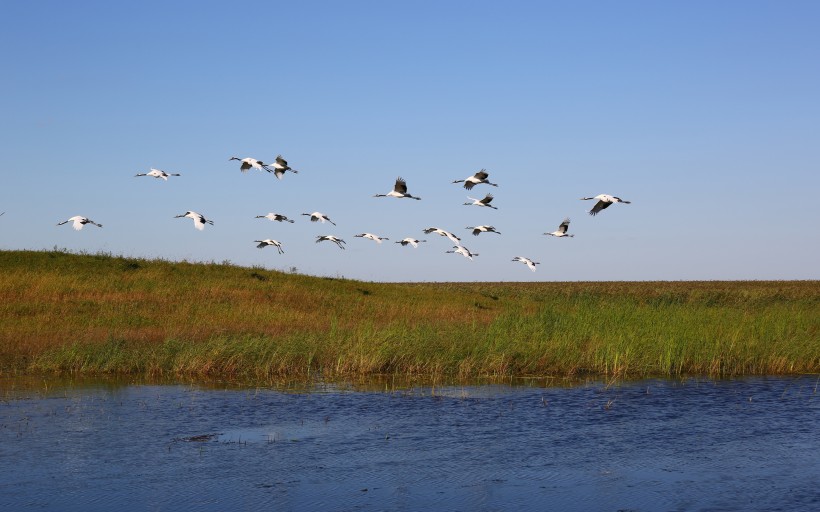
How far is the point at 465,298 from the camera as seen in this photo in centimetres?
4356

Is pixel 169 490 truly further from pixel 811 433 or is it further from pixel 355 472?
pixel 811 433

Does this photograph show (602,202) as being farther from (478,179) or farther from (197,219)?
(197,219)

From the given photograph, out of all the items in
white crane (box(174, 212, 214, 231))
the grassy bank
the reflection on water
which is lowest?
the reflection on water

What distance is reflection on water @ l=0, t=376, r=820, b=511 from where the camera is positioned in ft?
33.2

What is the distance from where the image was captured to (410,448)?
1275 cm

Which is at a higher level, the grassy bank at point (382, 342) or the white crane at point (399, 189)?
the white crane at point (399, 189)

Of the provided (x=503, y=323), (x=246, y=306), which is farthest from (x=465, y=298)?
(x=503, y=323)

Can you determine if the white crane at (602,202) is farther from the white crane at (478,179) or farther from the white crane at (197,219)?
the white crane at (197,219)

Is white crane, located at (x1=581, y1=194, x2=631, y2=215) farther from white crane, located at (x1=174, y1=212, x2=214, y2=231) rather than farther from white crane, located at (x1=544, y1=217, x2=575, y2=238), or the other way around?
white crane, located at (x1=174, y1=212, x2=214, y2=231)

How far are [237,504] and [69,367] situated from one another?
12.6 metres

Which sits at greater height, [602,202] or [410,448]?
[602,202]

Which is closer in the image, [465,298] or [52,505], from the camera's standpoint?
[52,505]

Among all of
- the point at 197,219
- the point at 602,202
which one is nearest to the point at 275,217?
the point at 197,219

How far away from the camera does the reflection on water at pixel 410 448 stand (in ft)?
33.2
